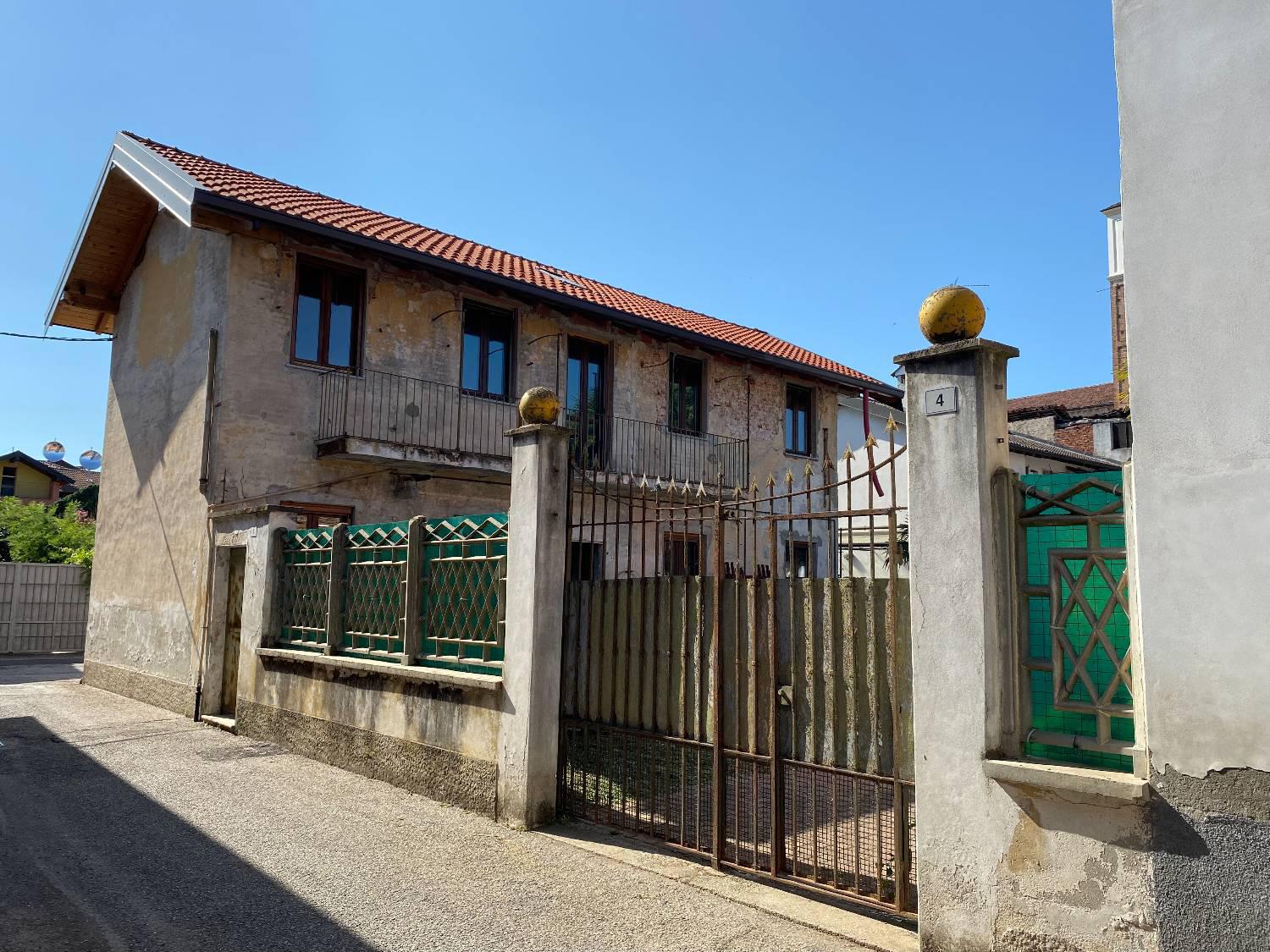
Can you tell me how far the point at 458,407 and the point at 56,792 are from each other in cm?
740

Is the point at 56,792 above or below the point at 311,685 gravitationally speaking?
below

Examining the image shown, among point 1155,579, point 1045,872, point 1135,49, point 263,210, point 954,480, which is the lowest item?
point 1045,872

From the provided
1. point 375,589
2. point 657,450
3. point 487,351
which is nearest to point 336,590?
point 375,589

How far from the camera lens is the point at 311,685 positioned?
28.7 ft

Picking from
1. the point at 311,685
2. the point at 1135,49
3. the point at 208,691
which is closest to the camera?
the point at 1135,49

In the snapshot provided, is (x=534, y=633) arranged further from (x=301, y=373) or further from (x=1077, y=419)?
(x=1077, y=419)

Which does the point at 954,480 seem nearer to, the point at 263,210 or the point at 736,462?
the point at 263,210

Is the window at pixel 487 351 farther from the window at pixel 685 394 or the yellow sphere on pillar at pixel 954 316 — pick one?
the yellow sphere on pillar at pixel 954 316

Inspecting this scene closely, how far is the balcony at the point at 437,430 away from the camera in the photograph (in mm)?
12133

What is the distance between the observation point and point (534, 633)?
6.16 m

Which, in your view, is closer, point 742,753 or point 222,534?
point 742,753

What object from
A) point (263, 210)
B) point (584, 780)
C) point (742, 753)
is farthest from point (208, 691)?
point (742, 753)

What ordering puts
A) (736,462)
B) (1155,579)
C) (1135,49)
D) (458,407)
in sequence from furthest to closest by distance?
(736,462), (458,407), (1135,49), (1155,579)

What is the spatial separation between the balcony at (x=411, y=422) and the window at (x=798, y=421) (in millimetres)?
6983
